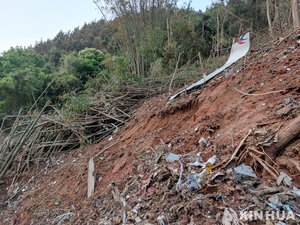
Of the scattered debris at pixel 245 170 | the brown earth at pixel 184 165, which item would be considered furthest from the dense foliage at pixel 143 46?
the scattered debris at pixel 245 170

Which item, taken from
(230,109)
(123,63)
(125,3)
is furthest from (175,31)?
(230,109)

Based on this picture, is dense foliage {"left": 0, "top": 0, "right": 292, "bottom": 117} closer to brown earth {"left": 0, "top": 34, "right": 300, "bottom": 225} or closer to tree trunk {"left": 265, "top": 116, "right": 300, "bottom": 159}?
brown earth {"left": 0, "top": 34, "right": 300, "bottom": 225}

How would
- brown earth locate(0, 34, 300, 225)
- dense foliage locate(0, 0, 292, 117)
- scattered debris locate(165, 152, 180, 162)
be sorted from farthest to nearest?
dense foliage locate(0, 0, 292, 117)
scattered debris locate(165, 152, 180, 162)
brown earth locate(0, 34, 300, 225)

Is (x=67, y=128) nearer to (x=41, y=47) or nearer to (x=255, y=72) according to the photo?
(x=255, y=72)

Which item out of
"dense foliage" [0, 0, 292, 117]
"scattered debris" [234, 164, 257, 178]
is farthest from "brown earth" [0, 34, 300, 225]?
"dense foliage" [0, 0, 292, 117]

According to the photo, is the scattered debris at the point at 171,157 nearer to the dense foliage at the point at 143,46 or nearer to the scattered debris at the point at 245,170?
the scattered debris at the point at 245,170

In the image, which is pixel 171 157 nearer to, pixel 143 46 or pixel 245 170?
pixel 245 170

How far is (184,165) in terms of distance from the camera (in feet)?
5.86

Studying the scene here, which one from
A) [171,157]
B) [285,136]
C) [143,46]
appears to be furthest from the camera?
[143,46]

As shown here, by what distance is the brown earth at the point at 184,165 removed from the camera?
4.54ft

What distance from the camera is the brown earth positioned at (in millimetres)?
1385

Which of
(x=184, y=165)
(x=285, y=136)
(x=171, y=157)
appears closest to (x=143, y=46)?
(x=171, y=157)

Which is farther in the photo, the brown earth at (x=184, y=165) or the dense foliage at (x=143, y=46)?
the dense foliage at (x=143, y=46)

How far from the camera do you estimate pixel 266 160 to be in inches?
57.9
